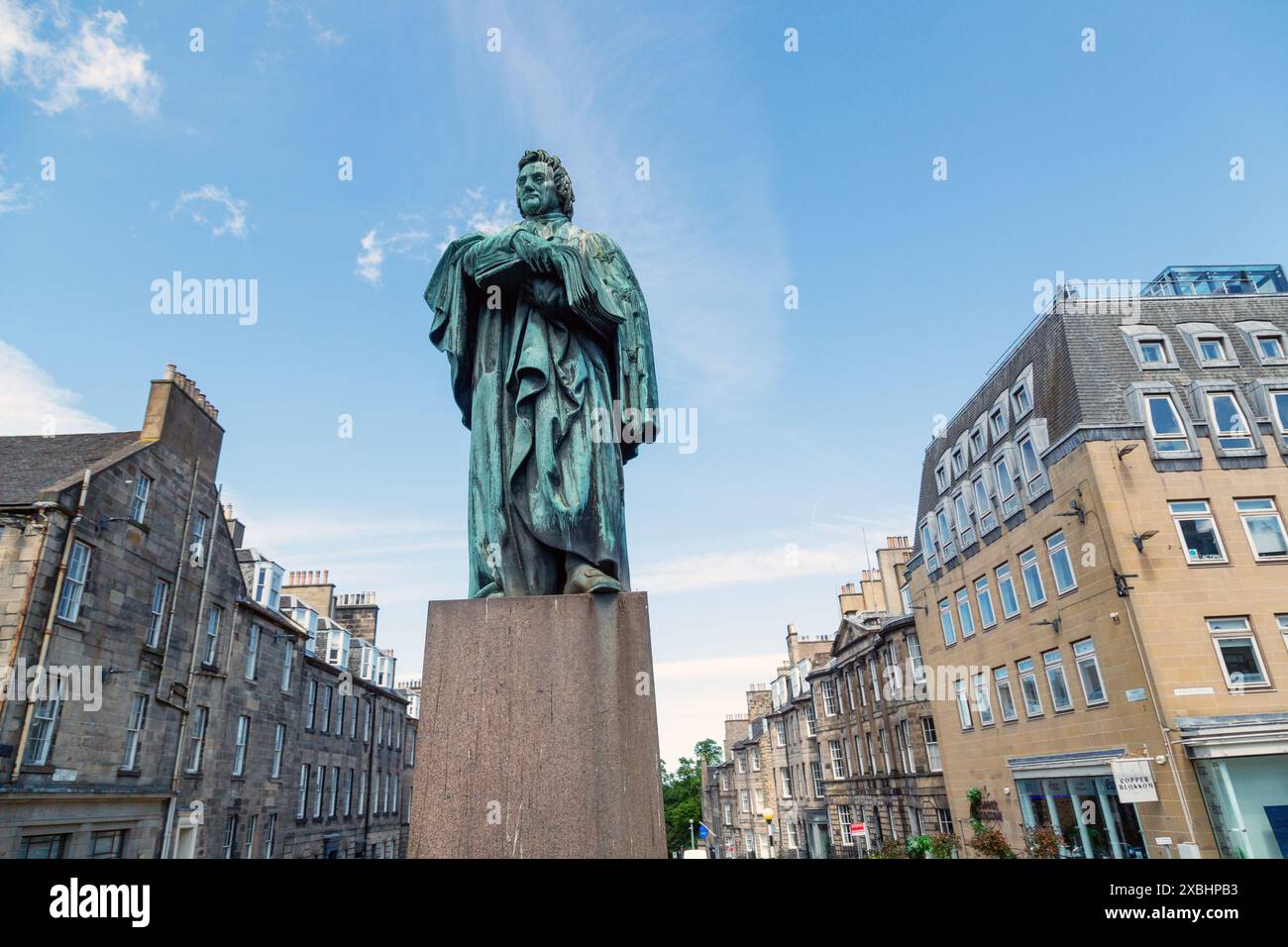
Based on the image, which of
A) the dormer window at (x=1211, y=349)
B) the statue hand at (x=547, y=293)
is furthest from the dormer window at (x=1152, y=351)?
the statue hand at (x=547, y=293)

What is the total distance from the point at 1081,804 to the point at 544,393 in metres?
31.5

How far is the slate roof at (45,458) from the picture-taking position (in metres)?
22.8

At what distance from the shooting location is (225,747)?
29.3m

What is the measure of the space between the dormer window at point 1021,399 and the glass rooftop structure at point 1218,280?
7625 mm

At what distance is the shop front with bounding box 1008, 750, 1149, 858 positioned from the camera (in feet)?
83.0

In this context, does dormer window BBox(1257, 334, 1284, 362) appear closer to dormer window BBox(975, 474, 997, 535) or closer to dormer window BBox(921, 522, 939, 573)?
dormer window BBox(975, 474, 997, 535)

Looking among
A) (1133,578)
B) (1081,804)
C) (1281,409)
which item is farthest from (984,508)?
(1081,804)

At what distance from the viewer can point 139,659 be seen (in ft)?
80.8

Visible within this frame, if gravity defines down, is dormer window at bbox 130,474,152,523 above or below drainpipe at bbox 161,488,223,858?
above

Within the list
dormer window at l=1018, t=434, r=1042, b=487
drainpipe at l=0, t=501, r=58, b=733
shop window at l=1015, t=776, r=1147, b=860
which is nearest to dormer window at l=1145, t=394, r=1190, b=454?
dormer window at l=1018, t=434, r=1042, b=487

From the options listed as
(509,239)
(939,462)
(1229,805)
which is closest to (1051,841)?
(1229,805)

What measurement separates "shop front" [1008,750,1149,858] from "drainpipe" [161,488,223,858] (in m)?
30.2

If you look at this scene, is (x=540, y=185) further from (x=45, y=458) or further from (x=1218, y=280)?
(x=1218, y=280)
